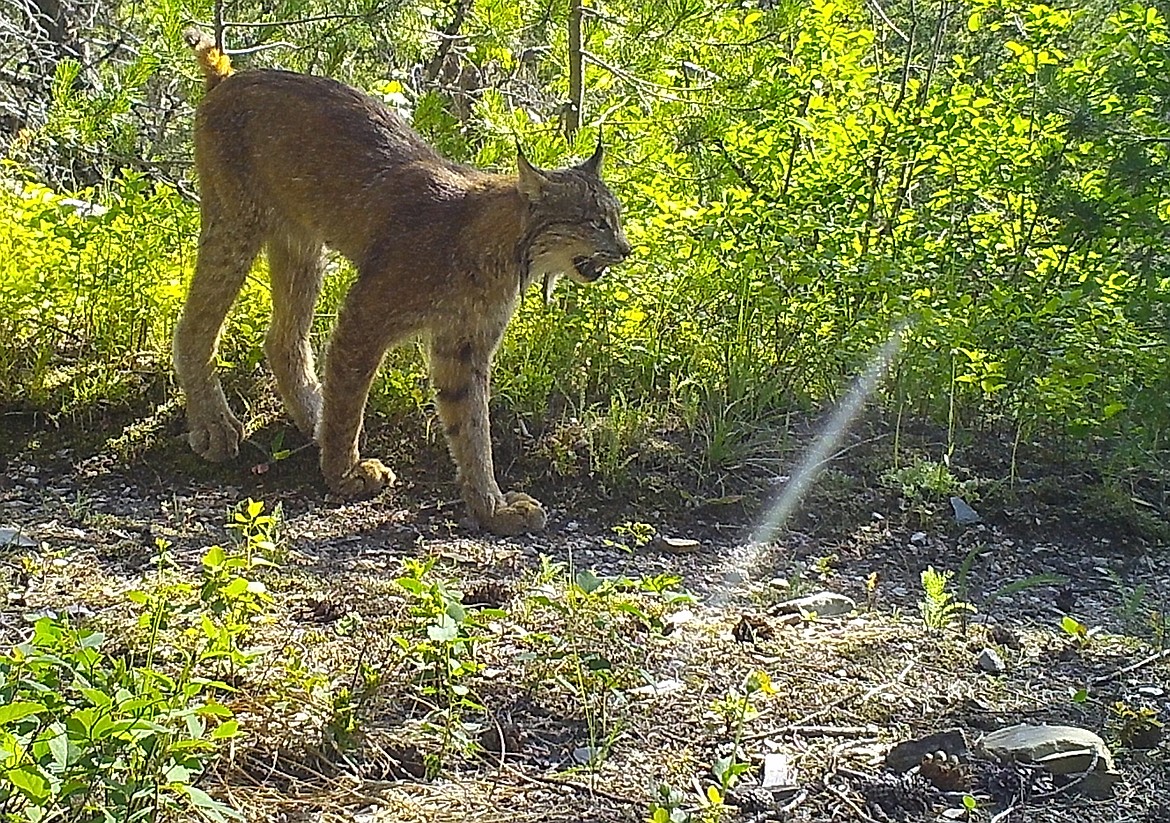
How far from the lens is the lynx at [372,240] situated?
4.42 m

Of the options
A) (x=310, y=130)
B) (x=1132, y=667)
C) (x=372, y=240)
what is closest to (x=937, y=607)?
(x=1132, y=667)

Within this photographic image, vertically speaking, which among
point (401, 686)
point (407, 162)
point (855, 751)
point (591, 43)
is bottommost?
point (855, 751)

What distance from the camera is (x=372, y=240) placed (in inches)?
179

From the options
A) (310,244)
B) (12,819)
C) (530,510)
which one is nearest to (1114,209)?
(530,510)

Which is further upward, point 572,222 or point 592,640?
point 572,222

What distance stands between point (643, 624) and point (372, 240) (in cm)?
194

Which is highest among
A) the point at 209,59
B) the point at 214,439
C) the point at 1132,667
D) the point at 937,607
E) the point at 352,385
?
the point at 209,59

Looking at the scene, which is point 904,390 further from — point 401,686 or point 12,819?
point 12,819

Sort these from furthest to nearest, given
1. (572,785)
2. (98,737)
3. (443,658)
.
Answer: (443,658) < (572,785) < (98,737)

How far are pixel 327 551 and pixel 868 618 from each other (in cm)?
169

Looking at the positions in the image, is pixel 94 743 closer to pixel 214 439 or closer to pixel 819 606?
pixel 819 606

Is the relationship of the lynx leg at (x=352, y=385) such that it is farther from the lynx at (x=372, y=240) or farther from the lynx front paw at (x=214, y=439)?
the lynx front paw at (x=214, y=439)

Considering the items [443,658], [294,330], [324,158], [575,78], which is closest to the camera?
[443,658]

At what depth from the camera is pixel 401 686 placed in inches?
113
